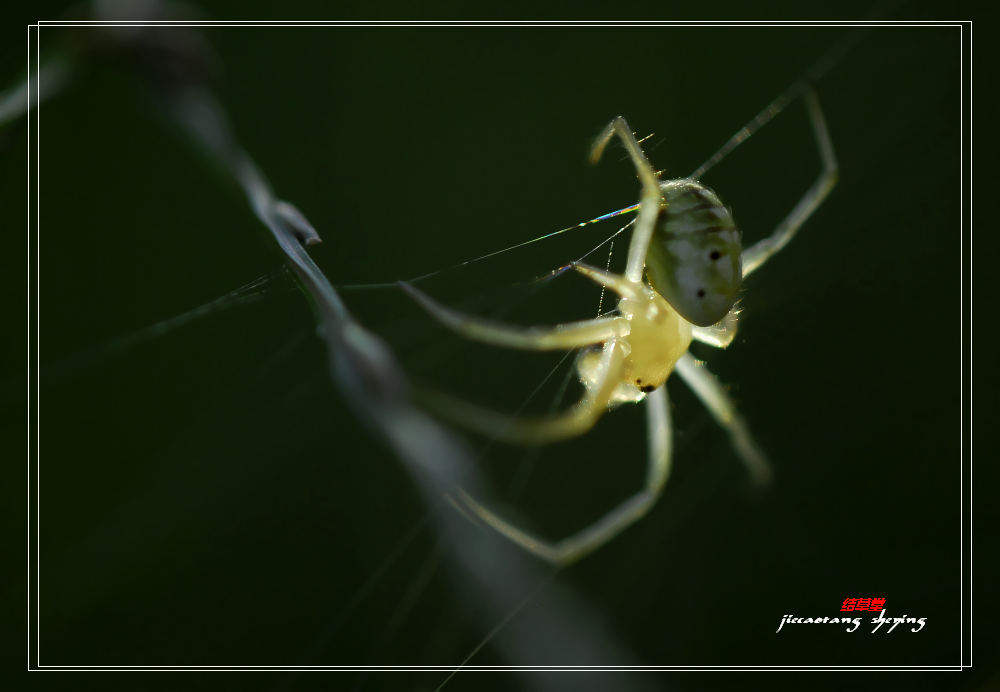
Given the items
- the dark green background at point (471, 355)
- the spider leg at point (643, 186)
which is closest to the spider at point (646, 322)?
the spider leg at point (643, 186)

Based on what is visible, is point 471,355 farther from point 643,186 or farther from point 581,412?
point 643,186

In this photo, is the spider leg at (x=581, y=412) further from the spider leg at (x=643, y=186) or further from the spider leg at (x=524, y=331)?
the spider leg at (x=643, y=186)

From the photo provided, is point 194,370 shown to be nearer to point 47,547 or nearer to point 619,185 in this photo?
point 47,547

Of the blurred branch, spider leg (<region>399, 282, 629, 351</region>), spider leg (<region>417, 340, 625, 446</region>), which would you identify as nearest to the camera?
the blurred branch

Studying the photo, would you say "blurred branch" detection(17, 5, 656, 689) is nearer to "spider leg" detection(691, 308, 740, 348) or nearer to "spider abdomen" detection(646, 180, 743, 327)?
"spider abdomen" detection(646, 180, 743, 327)

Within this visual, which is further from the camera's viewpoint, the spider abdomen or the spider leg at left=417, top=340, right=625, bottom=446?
the spider leg at left=417, top=340, right=625, bottom=446

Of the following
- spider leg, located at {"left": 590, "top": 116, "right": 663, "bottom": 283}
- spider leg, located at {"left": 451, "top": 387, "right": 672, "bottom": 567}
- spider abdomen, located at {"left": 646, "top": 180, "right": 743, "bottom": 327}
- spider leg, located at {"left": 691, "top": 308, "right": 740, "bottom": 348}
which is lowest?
spider leg, located at {"left": 451, "top": 387, "right": 672, "bottom": 567}

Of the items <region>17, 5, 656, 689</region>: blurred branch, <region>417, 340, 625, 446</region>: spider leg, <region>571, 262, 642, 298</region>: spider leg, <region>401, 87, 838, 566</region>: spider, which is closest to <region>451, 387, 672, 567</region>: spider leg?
<region>401, 87, 838, 566</region>: spider

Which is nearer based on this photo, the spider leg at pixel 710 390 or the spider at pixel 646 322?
the spider at pixel 646 322
